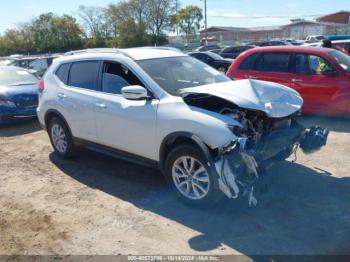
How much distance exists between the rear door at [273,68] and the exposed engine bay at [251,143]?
342 centimetres

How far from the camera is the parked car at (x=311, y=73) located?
7557 millimetres

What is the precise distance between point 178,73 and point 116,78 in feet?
2.80

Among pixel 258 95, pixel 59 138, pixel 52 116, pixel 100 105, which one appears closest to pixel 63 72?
pixel 52 116

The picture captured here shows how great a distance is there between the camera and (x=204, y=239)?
369cm

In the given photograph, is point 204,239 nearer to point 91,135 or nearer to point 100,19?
point 91,135

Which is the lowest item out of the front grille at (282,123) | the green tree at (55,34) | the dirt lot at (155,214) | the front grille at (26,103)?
the dirt lot at (155,214)

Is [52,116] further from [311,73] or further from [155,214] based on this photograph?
[311,73]

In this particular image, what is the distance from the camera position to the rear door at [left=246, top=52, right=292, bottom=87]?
323 inches

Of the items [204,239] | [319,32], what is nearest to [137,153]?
[204,239]

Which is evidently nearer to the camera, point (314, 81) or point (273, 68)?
point (314, 81)

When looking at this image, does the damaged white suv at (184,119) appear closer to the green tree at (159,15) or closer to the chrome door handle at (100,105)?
the chrome door handle at (100,105)

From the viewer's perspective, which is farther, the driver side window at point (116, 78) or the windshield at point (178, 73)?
the driver side window at point (116, 78)

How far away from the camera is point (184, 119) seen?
4.15 metres

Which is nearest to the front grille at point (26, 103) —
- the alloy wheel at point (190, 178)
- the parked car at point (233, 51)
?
the alloy wheel at point (190, 178)
